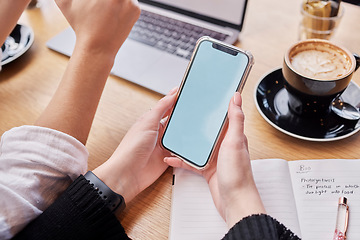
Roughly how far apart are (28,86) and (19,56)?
3.7 inches

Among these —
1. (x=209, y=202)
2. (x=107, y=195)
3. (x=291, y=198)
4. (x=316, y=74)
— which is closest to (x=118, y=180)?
(x=107, y=195)

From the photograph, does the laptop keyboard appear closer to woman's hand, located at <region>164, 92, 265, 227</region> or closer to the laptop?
the laptop

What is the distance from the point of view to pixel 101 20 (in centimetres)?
58

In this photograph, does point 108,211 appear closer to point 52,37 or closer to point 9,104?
point 9,104

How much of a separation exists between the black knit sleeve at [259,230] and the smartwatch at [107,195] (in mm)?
161

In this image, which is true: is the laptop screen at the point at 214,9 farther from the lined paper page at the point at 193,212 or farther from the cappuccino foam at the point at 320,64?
the lined paper page at the point at 193,212

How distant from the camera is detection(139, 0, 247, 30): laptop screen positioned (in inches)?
29.4

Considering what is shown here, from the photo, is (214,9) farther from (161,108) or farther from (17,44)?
(17,44)

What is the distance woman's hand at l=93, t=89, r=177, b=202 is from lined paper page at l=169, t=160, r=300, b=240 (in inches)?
1.8

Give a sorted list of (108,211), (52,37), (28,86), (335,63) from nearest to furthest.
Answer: (108,211) < (335,63) < (28,86) < (52,37)

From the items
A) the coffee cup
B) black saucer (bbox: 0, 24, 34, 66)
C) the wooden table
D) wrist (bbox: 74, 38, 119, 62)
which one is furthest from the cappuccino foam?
black saucer (bbox: 0, 24, 34, 66)

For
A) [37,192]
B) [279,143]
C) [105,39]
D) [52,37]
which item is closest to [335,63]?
[279,143]

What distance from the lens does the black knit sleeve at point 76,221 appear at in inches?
17.6

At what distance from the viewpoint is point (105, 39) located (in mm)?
585
